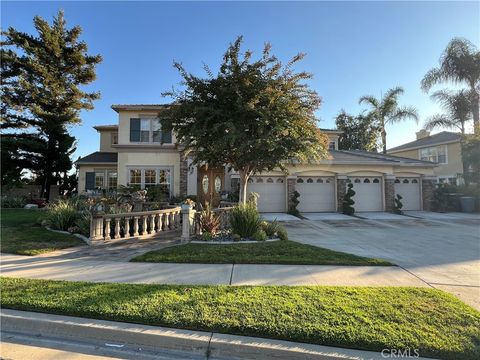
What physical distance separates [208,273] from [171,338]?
2494 millimetres

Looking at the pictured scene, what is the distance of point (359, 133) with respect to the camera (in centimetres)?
3800

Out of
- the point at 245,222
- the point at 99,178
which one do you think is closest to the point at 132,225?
the point at 245,222

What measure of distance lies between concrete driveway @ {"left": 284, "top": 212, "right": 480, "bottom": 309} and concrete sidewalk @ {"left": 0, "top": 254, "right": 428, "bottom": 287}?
1.94 ft

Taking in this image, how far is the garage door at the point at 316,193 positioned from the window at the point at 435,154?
14848mm

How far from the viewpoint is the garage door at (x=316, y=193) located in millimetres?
20188

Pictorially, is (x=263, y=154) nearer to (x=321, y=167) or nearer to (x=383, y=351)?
(x=383, y=351)

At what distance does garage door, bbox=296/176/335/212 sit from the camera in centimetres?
2019

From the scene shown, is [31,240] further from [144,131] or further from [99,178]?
[99,178]

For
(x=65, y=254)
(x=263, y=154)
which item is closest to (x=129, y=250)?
(x=65, y=254)

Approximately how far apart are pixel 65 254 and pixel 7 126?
2173 centimetres

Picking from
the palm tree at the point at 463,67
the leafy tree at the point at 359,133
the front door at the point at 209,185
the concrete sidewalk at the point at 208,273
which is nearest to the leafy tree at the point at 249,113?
the concrete sidewalk at the point at 208,273

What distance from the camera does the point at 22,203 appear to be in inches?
832

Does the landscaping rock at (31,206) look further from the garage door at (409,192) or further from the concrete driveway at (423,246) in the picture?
the garage door at (409,192)

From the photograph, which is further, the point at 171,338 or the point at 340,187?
the point at 340,187
